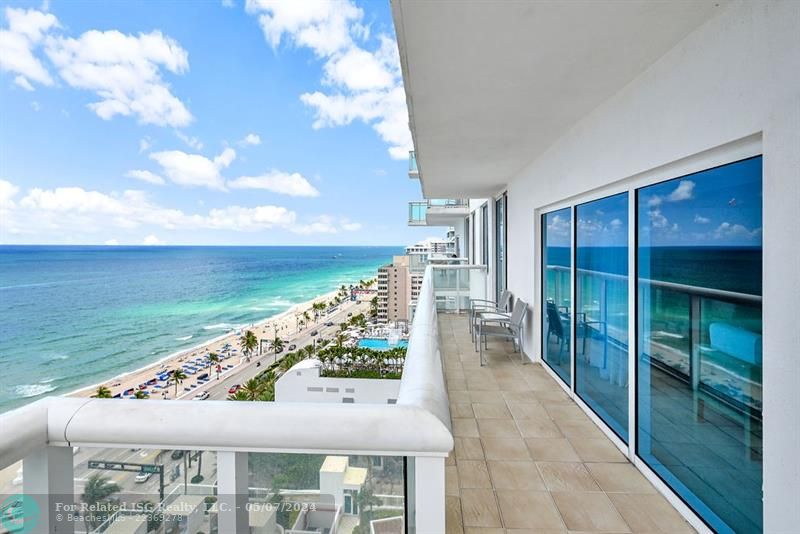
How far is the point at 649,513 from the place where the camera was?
7.39 feet

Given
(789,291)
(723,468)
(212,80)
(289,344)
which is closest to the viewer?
(789,291)

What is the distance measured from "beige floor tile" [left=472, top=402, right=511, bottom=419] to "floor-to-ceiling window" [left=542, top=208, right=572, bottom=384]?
0.85 metres

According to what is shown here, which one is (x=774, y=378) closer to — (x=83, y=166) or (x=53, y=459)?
(x=53, y=459)

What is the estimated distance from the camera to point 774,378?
1.57 metres

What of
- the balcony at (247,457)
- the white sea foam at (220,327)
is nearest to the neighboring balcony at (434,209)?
the balcony at (247,457)

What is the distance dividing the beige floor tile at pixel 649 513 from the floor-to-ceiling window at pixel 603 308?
579mm

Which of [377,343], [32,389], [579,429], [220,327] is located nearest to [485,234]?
[579,429]

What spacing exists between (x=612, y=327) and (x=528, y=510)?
1.57 metres

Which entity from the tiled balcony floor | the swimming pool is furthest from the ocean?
the tiled balcony floor

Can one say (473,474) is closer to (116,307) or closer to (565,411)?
(565,411)

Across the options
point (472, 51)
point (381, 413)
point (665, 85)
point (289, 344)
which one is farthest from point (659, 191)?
point (289, 344)

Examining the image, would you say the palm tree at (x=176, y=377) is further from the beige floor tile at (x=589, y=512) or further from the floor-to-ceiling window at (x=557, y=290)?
the beige floor tile at (x=589, y=512)

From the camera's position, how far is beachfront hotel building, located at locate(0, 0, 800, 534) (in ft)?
2.95

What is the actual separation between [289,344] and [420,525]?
25285mm
